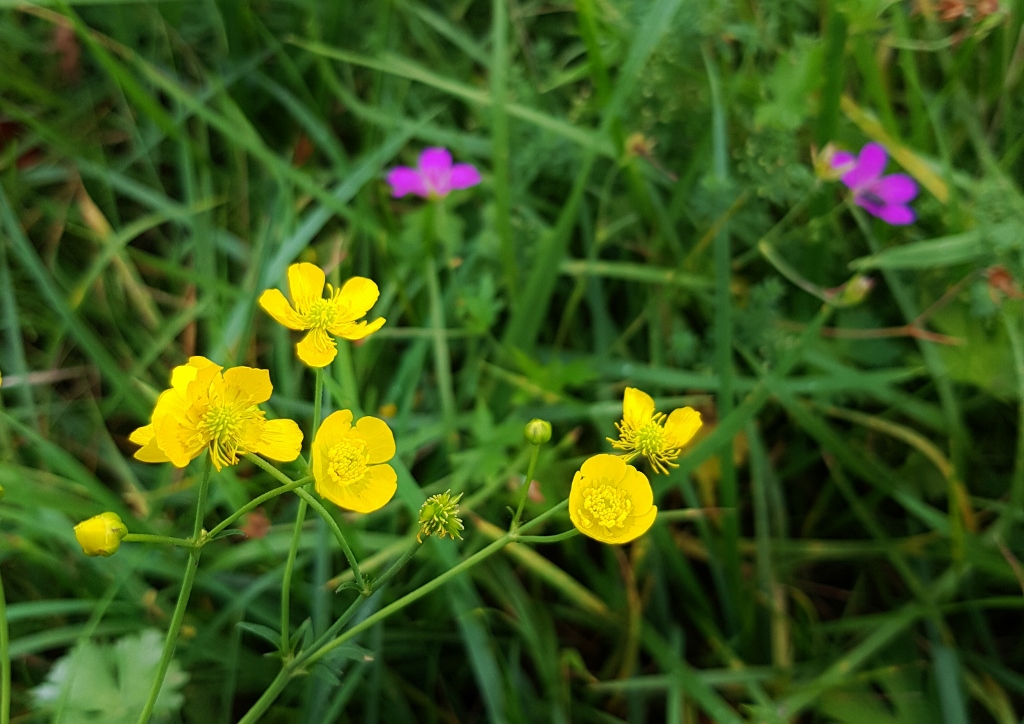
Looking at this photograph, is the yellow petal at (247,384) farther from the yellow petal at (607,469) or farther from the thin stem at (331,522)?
the yellow petal at (607,469)

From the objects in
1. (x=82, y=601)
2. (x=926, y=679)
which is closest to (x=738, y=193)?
(x=926, y=679)

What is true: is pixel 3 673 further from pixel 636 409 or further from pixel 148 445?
pixel 636 409

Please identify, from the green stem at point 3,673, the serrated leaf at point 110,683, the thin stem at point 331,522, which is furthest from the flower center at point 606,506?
the serrated leaf at point 110,683

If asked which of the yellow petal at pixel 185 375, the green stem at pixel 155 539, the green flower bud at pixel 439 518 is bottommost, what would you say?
the green stem at pixel 155 539

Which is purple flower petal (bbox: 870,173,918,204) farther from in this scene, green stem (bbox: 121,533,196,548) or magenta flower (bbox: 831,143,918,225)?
green stem (bbox: 121,533,196,548)

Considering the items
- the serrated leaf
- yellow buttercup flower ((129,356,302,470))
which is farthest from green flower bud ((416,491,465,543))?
the serrated leaf

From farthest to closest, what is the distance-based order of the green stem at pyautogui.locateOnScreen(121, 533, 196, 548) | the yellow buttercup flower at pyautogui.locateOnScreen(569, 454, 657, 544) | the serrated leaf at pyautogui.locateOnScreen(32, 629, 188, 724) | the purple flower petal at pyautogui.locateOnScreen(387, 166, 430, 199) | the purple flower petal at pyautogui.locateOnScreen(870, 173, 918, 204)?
the purple flower petal at pyautogui.locateOnScreen(387, 166, 430, 199), the purple flower petal at pyautogui.locateOnScreen(870, 173, 918, 204), the serrated leaf at pyautogui.locateOnScreen(32, 629, 188, 724), the yellow buttercup flower at pyautogui.locateOnScreen(569, 454, 657, 544), the green stem at pyautogui.locateOnScreen(121, 533, 196, 548)

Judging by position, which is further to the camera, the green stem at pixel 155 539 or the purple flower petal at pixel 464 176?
the purple flower petal at pixel 464 176
